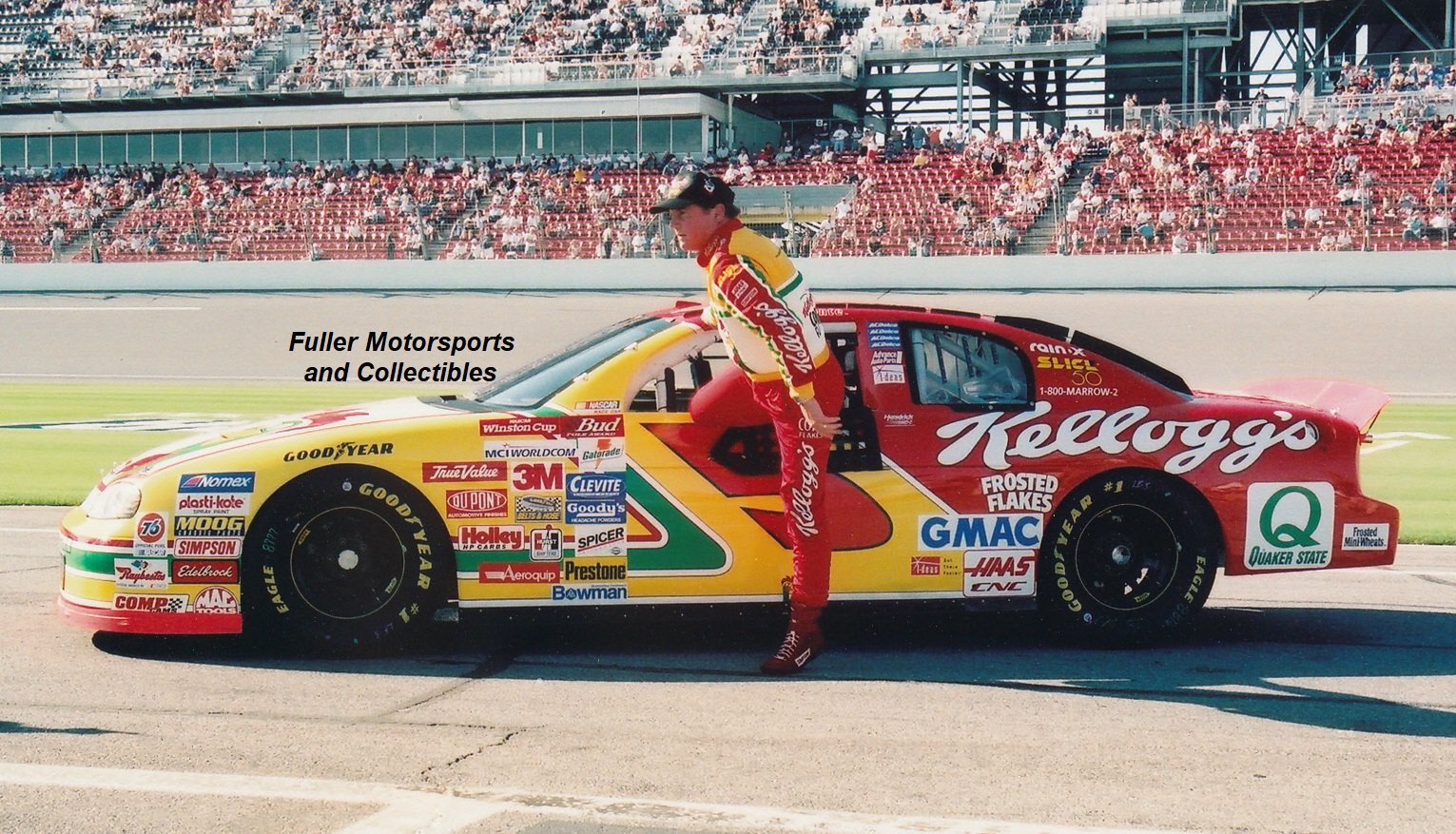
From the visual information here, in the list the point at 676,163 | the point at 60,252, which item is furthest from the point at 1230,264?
the point at 60,252

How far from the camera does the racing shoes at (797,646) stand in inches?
215

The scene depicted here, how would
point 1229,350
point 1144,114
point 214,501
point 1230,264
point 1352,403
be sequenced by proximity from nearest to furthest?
point 214,501, point 1352,403, point 1229,350, point 1230,264, point 1144,114

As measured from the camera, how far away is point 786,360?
5.36 metres

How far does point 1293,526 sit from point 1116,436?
2.74ft

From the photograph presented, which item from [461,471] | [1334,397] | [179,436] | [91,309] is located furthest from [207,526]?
[91,309]

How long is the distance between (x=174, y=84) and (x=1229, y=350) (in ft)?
122

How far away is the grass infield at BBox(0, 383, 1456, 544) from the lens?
10.7 meters

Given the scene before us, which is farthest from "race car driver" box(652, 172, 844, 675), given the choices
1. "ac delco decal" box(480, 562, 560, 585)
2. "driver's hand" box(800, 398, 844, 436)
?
"ac delco decal" box(480, 562, 560, 585)

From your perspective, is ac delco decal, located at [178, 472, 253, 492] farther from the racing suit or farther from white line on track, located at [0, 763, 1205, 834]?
the racing suit

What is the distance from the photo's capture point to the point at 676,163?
42281mm

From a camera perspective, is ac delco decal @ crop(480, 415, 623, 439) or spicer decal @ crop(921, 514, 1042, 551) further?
spicer decal @ crop(921, 514, 1042, 551)

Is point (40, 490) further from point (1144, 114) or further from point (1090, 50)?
point (1090, 50)

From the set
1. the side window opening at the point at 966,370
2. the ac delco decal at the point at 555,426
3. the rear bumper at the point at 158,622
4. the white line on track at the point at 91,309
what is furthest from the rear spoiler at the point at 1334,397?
the white line on track at the point at 91,309

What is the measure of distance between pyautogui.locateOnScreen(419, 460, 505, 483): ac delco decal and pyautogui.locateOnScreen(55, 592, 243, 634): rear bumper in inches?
34.5
